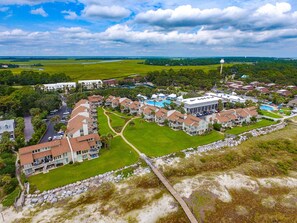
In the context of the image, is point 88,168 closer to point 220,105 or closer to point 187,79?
point 220,105

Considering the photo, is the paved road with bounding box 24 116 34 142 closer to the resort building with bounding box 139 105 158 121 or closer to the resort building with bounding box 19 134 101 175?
the resort building with bounding box 19 134 101 175

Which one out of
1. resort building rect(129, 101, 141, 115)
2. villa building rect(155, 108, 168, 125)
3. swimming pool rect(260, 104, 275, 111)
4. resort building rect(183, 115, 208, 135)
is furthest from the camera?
swimming pool rect(260, 104, 275, 111)

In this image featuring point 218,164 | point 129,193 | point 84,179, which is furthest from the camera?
point 218,164

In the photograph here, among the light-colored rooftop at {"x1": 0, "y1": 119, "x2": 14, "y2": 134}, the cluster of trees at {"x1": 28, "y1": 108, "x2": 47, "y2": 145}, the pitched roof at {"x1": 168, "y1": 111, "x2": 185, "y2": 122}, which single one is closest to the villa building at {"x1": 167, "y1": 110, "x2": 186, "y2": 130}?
the pitched roof at {"x1": 168, "y1": 111, "x2": 185, "y2": 122}

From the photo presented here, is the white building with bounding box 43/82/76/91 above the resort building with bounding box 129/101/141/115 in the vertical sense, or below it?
above

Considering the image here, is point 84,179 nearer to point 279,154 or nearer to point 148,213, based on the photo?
point 148,213

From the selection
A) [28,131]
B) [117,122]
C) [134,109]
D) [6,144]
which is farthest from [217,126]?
[28,131]

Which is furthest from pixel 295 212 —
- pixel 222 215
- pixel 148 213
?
pixel 148 213
